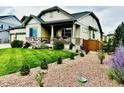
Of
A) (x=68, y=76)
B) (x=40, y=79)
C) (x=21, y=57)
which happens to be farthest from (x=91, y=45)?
(x=40, y=79)

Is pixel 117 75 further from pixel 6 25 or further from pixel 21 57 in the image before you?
pixel 6 25

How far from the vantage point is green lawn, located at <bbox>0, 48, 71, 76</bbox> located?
836cm

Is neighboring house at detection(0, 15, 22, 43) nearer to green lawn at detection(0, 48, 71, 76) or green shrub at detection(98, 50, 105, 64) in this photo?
green lawn at detection(0, 48, 71, 76)

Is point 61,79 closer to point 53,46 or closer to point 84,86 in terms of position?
point 84,86

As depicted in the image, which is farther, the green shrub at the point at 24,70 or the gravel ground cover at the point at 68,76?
the green shrub at the point at 24,70

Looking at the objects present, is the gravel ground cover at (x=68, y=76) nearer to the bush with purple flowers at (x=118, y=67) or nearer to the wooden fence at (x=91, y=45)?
the bush with purple flowers at (x=118, y=67)

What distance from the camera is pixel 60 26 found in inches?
571

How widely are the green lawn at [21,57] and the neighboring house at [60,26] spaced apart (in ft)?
4.37

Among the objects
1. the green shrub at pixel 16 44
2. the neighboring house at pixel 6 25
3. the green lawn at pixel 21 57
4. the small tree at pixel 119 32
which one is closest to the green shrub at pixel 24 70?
the green lawn at pixel 21 57

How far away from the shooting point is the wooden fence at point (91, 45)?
9.77 metres

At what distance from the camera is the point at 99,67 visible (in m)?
8.32

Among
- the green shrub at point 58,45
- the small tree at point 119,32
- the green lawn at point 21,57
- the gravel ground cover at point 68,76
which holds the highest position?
the small tree at point 119,32

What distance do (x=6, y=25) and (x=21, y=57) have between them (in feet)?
4.63
